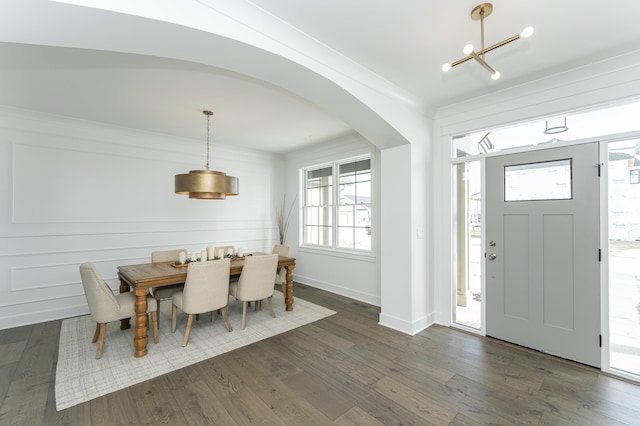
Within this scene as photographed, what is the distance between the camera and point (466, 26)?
2.05 meters

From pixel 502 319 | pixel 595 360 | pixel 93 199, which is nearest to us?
pixel 595 360

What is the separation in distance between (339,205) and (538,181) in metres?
3.00

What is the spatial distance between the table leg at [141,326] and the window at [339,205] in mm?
3191

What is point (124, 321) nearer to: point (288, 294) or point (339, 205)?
point (288, 294)

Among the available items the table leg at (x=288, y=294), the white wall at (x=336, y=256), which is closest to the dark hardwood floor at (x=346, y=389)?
the table leg at (x=288, y=294)

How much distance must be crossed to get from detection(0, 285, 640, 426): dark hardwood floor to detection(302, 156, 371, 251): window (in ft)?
7.03

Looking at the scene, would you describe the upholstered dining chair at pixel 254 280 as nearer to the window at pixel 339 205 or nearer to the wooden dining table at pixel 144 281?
the wooden dining table at pixel 144 281

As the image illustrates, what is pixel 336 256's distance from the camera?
5094mm

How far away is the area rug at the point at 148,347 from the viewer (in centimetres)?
231

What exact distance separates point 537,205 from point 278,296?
3.96 meters

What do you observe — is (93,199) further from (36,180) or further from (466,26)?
(466,26)

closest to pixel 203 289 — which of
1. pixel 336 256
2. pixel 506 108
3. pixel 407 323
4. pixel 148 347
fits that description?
pixel 148 347

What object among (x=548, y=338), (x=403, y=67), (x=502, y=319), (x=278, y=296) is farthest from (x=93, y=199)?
(x=548, y=338)

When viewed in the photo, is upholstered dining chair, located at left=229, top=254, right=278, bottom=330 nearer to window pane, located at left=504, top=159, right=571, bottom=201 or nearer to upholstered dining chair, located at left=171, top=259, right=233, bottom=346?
upholstered dining chair, located at left=171, top=259, right=233, bottom=346
